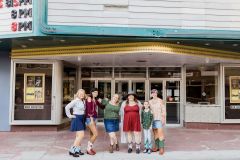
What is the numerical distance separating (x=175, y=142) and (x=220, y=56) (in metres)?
4.31

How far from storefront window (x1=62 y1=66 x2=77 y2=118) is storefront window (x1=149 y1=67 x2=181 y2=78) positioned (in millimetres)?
3571

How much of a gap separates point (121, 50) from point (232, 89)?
19.0ft

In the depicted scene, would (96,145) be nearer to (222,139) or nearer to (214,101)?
(222,139)

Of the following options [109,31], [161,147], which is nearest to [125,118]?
[161,147]

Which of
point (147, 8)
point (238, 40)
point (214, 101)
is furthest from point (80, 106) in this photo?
point (214, 101)

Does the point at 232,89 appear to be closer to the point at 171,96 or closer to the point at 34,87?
the point at 171,96

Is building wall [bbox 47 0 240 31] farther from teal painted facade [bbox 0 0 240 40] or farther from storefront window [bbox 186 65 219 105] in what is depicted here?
storefront window [bbox 186 65 219 105]

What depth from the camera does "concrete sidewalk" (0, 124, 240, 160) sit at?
8688mm

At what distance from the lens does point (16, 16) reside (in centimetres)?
1119

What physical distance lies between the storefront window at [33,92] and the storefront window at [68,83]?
1058 millimetres

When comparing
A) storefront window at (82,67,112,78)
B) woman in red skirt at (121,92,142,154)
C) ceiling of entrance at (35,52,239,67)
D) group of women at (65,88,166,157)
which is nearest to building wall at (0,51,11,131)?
ceiling of entrance at (35,52,239,67)

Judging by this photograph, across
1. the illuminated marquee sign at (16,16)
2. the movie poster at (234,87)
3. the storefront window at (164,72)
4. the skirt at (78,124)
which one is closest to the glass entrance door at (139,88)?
the storefront window at (164,72)

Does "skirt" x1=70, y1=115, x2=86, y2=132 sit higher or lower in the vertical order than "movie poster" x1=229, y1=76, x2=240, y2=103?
lower

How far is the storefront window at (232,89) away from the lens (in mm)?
14492
